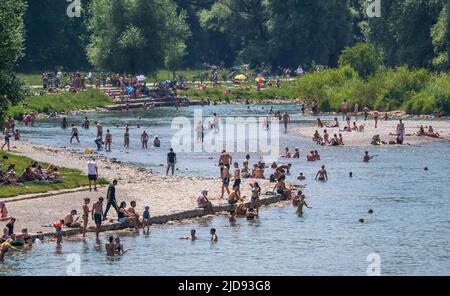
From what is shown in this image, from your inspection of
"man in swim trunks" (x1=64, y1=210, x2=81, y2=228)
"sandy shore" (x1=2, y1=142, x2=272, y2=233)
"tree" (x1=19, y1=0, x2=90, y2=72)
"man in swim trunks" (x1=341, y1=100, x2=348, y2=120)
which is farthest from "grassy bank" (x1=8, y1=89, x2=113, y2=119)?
"man in swim trunks" (x1=64, y1=210, x2=81, y2=228)

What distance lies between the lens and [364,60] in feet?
378

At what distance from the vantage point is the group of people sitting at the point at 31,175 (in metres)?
55.2

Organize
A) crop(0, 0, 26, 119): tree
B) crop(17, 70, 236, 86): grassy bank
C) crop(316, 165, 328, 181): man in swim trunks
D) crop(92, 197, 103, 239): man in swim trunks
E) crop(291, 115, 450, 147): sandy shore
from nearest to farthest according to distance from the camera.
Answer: crop(92, 197, 103, 239): man in swim trunks
crop(0, 0, 26, 119): tree
crop(316, 165, 328, 181): man in swim trunks
crop(291, 115, 450, 147): sandy shore
crop(17, 70, 236, 86): grassy bank

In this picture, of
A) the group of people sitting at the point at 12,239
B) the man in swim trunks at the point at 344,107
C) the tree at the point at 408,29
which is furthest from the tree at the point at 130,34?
the group of people sitting at the point at 12,239

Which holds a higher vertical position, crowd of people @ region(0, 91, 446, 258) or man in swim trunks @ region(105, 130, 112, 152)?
man in swim trunks @ region(105, 130, 112, 152)

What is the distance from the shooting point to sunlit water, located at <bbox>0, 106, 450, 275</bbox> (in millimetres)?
44938

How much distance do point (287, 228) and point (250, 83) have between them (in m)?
82.9

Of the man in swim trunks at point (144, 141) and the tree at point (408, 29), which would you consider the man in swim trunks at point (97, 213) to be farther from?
the tree at point (408, 29)

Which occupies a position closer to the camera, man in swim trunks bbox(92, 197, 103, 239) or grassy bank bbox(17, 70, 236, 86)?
man in swim trunks bbox(92, 197, 103, 239)

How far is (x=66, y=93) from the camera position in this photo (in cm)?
11650

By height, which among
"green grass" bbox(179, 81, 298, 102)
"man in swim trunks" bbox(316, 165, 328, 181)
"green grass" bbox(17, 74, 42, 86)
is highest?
"green grass" bbox(17, 74, 42, 86)

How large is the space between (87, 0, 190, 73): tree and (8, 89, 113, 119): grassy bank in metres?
4.34

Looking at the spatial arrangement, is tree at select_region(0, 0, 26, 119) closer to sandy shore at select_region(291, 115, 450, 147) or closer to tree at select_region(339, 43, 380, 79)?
sandy shore at select_region(291, 115, 450, 147)

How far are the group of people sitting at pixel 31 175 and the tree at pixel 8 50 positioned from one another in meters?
3.45
